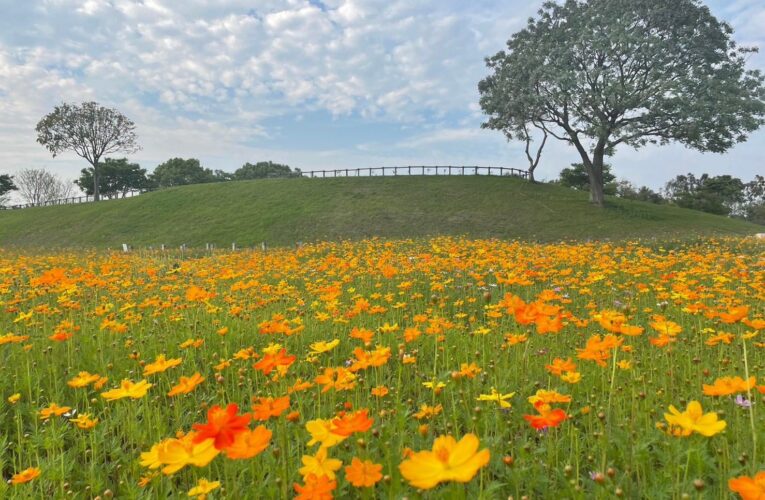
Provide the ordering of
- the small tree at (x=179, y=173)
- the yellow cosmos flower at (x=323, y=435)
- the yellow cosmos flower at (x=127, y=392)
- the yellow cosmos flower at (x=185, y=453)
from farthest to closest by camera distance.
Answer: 1. the small tree at (x=179, y=173)
2. the yellow cosmos flower at (x=127, y=392)
3. the yellow cosmos flower at (x=323, y=435)
4. the yellow cosmos flower at (x=185, y=453)

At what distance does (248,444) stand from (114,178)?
69706 millimetres

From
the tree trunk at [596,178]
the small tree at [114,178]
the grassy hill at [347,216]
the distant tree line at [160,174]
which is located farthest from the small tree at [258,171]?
the tree trunk at [596,178]

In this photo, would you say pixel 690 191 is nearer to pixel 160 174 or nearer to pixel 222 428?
pixel 222 428

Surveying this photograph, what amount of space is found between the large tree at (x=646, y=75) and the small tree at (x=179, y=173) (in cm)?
5536

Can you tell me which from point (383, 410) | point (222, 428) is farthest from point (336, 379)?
point (222, 428)

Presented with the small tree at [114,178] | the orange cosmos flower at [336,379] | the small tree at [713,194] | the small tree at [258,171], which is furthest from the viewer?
the small tree at [258,171]

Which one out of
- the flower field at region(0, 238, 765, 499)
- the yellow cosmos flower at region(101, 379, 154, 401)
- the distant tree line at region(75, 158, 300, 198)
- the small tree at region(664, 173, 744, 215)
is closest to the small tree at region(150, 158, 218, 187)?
the distant tree line at region(75, 158, 300, 198)

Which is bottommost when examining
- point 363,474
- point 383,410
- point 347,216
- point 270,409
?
point 383,410

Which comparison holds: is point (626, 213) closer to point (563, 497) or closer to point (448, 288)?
point (448, 288)

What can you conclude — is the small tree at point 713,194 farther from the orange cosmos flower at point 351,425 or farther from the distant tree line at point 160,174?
the orange cosmos flower at point 351,425

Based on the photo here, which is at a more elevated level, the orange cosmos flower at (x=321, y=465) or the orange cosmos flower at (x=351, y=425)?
the orange cosmos flower at (x=351, y=425)

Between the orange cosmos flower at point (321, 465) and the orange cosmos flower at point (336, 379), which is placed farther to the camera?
the orange cosmos flower at point (336, 379)

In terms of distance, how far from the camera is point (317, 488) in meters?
1.18

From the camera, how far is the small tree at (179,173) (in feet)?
218
